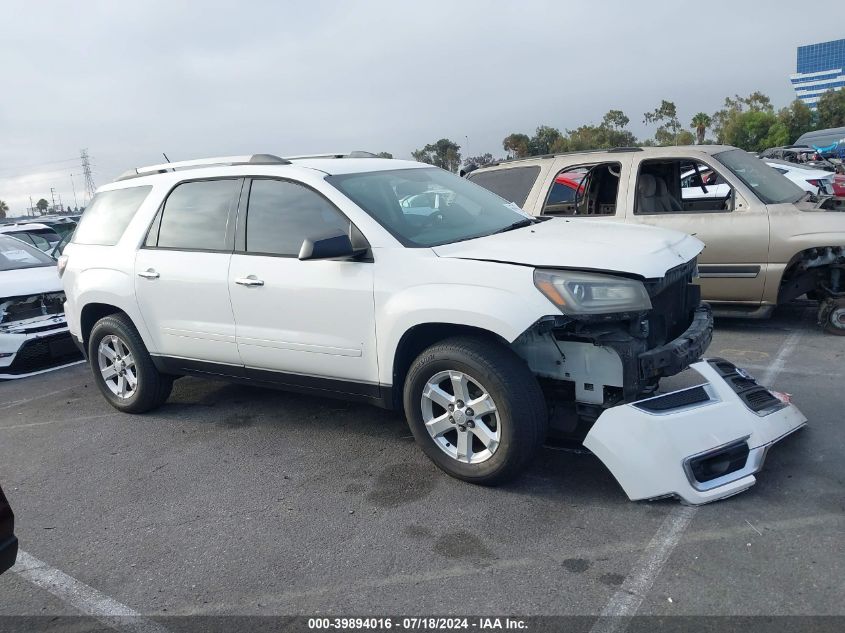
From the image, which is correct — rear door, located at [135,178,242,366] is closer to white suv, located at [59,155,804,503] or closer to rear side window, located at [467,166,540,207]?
white suv, located at [59,155,804,503]

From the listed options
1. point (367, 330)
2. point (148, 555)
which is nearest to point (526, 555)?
point (367, 330)

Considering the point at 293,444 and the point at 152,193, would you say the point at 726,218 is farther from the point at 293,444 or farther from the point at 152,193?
the point at 152,193

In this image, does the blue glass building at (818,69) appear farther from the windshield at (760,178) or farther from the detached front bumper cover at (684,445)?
→ the detached front bumper cover at (684,445)

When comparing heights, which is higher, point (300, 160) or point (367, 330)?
point (300, 160)

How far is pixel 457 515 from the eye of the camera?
358 centimetres

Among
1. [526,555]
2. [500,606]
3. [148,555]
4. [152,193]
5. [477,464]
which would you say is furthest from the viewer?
[152,193]

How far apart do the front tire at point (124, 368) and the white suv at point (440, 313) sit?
0.03 metres

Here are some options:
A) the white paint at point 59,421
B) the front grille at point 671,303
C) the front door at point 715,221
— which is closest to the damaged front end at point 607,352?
the front grille at point 671,303

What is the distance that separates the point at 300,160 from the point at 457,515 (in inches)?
106

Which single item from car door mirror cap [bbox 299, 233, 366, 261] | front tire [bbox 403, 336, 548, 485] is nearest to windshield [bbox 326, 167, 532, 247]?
car door mirror cap [bbox 299, 233, 366, 261]

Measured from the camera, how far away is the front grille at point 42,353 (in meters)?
7.13

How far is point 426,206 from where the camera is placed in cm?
452

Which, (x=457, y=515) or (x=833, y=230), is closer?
(x=457, y=515)

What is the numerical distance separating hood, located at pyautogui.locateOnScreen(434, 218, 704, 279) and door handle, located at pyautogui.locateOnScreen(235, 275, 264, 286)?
1.25 meters
